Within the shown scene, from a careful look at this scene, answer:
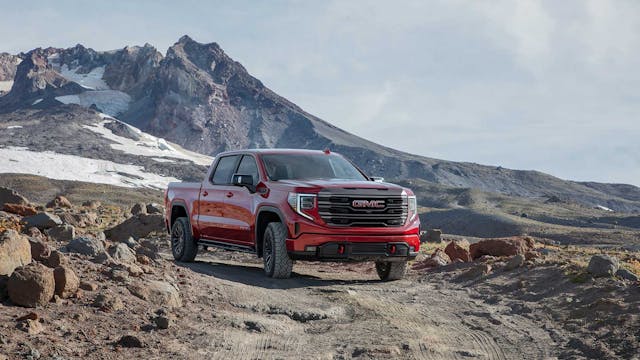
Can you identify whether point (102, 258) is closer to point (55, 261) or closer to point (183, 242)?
point (55, 261)

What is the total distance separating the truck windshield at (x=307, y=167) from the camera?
12.5m

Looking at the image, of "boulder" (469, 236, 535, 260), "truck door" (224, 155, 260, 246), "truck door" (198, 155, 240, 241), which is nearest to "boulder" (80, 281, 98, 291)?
"truck door" (224, 155, 260, 246)

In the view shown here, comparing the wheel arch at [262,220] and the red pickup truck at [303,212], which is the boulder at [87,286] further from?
the wheel arch at [262,220]

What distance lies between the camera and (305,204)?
452 inches

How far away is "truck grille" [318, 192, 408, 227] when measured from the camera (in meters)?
11.5

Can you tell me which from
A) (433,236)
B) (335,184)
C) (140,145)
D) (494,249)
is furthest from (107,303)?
(140,145)

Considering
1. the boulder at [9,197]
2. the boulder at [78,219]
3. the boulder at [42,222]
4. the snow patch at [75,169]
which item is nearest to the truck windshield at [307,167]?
the boulder at [42,222]

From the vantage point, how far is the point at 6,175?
120 meters

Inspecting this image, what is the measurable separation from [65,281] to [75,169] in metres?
141

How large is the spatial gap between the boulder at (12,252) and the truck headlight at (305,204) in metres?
4.08

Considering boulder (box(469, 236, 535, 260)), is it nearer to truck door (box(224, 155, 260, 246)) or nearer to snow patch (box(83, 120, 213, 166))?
truck door (box(224, 155, 260, 246))

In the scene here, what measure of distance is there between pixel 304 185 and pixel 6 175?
119 metres

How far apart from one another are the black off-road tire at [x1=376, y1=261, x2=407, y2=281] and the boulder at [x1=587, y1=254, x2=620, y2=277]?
300cm

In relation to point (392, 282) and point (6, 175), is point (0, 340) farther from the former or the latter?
point (6, 175)
